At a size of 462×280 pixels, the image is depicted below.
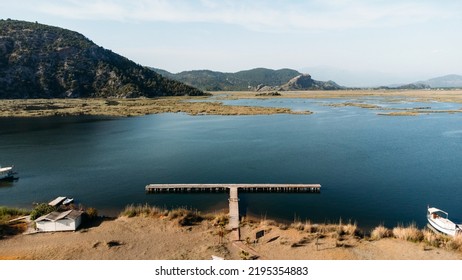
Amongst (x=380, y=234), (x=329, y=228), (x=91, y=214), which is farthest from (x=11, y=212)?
(x=380, y=234)

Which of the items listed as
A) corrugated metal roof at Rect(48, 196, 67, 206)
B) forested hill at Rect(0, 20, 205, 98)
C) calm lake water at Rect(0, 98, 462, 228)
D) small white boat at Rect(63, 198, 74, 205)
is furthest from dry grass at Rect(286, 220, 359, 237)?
forested hill at Rect(0, 20, 205, 98)

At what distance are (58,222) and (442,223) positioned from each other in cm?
3108

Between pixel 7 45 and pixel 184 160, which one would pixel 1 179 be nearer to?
pixel 184 160

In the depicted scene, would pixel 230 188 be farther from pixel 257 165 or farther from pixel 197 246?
pixel 197 246

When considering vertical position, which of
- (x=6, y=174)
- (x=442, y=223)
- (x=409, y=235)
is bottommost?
(x=442, y=223)

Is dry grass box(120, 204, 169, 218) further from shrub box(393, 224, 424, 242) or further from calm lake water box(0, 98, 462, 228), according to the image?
shrub box(393, 224, 424, 242)

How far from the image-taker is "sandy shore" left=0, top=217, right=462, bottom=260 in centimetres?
2272

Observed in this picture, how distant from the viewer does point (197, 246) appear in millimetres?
24156

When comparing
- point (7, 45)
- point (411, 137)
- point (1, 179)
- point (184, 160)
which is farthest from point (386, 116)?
point (7, 45)

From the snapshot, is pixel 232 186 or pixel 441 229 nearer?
pixel 441 229

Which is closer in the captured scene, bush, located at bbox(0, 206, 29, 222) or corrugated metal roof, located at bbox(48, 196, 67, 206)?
bush, located at bbox(0, 206, 29, 222)

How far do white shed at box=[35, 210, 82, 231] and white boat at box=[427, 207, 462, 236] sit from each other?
29647mm

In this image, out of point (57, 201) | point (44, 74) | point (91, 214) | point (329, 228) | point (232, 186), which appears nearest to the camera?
point (329, 228)

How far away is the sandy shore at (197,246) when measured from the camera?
22.7 m
